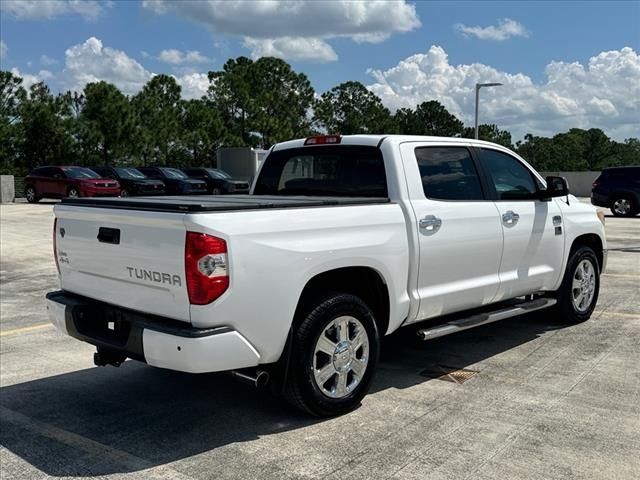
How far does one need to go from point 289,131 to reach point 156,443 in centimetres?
5406

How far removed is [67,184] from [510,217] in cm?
2454

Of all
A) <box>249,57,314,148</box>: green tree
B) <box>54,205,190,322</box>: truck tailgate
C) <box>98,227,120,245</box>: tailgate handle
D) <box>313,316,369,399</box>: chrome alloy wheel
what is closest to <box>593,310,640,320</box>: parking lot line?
<box>313,316,369,399</box>: chrome alloy wheel

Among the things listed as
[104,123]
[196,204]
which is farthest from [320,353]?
[104,123]

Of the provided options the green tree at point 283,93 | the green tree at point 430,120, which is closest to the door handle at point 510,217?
the green tree at point 283,93

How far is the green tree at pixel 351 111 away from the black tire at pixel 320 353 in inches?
2413

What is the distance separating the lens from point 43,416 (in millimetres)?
4492

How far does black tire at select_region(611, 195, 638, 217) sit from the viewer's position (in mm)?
21953

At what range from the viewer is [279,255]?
3850 millimetres

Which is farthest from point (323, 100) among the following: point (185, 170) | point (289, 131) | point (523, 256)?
point (523, 256)

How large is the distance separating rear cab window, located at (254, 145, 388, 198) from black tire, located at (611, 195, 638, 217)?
19197mm

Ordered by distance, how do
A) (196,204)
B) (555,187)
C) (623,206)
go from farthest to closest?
(623,206)
(555,187)
(196,204)

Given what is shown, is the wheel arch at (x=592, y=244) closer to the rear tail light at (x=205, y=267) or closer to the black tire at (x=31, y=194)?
the rear tail light at (x=205, y=267)

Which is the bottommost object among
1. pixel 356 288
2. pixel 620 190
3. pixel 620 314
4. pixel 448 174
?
pixel 620 314

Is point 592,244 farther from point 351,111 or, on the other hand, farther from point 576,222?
point 351,111
